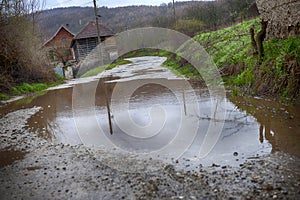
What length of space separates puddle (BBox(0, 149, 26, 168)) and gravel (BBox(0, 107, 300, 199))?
0.60 feet

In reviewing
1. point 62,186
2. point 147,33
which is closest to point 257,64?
point 62,186

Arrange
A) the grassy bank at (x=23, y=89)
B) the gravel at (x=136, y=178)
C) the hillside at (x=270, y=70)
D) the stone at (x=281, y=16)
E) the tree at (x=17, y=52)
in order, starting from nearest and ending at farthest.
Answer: the gravel at (x=136, y=178) < the hillside at (x=270, y=70) < the stone at (x=281, y=16) < the grassy bank at (x=23, y=89) < the tree at (x=17, y=52)

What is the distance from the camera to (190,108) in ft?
25.8

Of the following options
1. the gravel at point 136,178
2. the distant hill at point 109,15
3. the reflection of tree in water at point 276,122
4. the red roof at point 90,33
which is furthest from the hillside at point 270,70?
the distant hill at point 109,15

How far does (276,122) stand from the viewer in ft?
19.1

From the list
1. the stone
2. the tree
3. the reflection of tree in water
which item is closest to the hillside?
the stone

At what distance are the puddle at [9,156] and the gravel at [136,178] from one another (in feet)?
0.60

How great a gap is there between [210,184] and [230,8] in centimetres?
3142

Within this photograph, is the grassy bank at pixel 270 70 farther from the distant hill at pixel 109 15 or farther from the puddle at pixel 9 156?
the distant hill at pixel 109 15

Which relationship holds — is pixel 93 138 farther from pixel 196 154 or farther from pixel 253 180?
pixel 253 180

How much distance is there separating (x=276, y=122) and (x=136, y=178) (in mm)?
3262

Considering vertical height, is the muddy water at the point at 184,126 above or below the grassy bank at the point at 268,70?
below

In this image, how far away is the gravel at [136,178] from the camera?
11.1 feet

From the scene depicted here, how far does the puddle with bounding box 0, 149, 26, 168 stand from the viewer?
5280 mm
